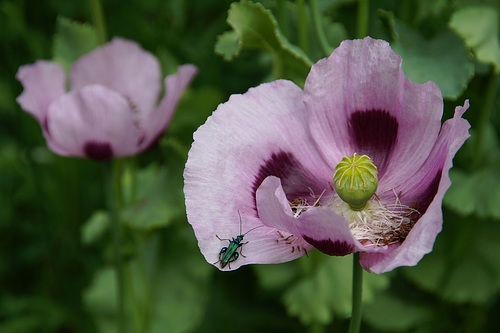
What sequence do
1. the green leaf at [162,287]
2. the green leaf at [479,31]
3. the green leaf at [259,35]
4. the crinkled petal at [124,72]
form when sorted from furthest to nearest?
the green leaf at [162,287] → the crinkled petal at [124,72] → the green leaf at [479,31] → the green leaf at [259,35]

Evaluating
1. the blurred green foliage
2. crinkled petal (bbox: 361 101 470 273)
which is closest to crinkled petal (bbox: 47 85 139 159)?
the blurred green foliage

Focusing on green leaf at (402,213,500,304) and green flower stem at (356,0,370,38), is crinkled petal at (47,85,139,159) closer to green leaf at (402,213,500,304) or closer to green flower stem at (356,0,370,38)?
green flower stem at (356,0,370,38)

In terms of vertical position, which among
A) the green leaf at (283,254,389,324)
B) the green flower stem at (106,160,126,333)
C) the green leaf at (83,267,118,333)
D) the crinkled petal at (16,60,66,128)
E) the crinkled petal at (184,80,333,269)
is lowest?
the green leaf at (83,267,118,333)

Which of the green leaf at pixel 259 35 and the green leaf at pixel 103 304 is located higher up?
the green leaf at pixel 259 35

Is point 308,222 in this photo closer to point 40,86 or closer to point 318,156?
point 318,156

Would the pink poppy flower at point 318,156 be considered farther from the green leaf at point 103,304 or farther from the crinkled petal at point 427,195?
the green leaf at point 103,304

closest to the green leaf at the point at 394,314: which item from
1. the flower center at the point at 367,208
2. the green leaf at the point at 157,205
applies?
the green leaf at the point at 157,205

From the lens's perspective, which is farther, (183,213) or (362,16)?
(183,213)

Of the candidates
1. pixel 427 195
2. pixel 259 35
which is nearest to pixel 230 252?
pixel 427 195
